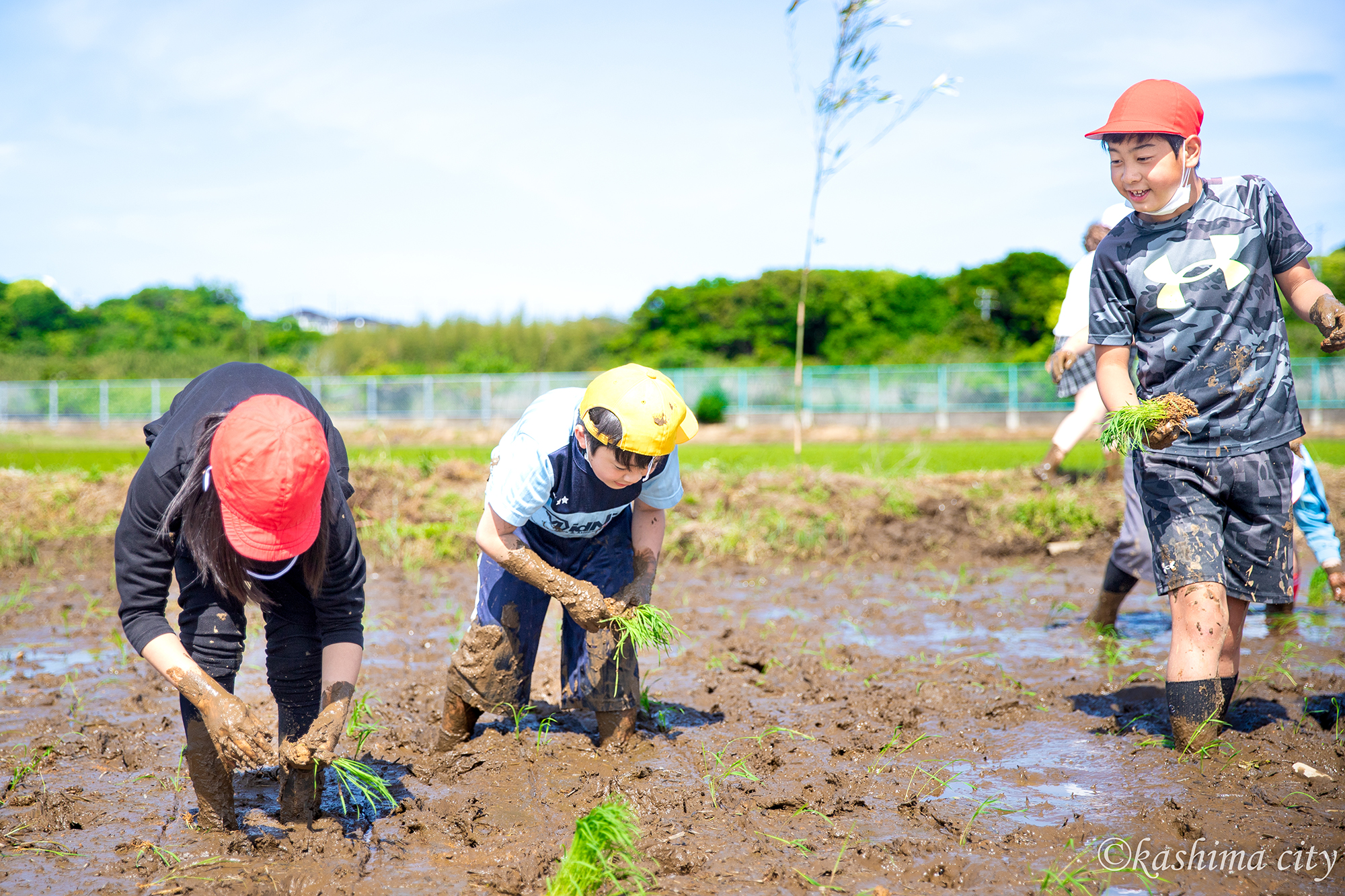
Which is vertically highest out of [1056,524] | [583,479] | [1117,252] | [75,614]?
[1117,252]

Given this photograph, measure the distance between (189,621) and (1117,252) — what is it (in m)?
3.42

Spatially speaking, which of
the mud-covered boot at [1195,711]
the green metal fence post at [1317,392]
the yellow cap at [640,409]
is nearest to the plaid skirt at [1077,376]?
the mud-covered boot at [1195,711]

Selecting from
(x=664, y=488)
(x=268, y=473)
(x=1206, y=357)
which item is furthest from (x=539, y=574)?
(x=1206, y=357)

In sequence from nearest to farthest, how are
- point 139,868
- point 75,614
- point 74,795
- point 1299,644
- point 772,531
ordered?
→ point 139,868 < point 74,795 < point 1299,644 < point 75,614 < point 772,531

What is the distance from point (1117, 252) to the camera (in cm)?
343

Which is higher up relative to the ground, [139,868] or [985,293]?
[985,293]

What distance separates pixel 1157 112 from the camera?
3219 mm

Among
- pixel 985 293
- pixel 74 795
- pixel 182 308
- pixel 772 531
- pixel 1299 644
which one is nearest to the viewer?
pixel 74 795

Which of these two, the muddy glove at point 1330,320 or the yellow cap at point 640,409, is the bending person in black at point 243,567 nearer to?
the yellow cap at point 640,409

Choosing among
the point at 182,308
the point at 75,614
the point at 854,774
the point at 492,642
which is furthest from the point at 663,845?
the point at 182,308

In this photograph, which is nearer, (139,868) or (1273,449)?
(139,868)

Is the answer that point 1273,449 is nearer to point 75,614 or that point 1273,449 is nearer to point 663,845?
point 663,845

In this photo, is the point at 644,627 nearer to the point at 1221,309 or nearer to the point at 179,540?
the point at 179,540

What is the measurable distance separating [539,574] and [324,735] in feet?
3.04
